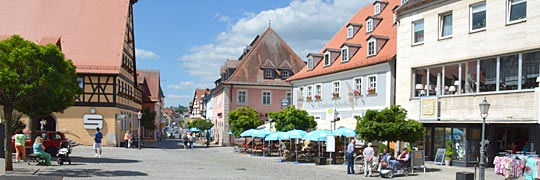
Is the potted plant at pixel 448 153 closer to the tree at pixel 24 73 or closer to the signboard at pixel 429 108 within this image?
the signboard at pixel 429 108

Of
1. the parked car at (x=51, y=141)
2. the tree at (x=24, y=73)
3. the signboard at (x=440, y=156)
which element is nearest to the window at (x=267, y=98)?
the signboard at (x=440, y=156)

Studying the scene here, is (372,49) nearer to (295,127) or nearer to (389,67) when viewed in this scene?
(389,67)

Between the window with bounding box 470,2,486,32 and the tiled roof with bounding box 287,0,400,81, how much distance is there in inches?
264

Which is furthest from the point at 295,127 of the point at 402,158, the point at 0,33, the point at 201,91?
the point at 201,91

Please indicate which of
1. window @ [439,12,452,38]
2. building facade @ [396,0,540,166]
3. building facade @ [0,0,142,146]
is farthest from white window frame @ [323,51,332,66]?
building facade @ [0,0,142,146]

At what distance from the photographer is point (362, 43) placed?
40031mm

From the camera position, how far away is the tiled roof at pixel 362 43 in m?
34.8

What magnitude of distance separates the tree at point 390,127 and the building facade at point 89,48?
24419 millimetres

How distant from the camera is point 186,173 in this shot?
845 inches

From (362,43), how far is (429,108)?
12057 millimetres

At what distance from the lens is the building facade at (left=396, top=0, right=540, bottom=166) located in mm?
23375

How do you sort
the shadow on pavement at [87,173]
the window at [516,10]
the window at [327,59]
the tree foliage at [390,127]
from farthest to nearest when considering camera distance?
the window at [327,59] < the tree foliage at [390,127] < the window at [516,10] < the shadow on pavement at [87,173]

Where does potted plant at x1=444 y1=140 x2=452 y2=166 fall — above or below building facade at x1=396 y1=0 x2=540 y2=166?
below

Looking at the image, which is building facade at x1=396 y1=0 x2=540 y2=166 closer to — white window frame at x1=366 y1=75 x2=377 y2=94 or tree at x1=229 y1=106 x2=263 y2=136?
white window frame at x1=366 y1=75 x2=377 y2=94
